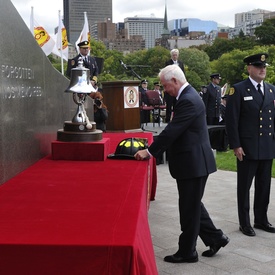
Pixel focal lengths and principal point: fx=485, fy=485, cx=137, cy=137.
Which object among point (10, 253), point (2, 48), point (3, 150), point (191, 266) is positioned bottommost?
point (191, 266)

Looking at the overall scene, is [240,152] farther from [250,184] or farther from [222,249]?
[222,249]

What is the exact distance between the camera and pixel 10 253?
92.4 inches

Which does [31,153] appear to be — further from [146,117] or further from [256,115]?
[146,117]

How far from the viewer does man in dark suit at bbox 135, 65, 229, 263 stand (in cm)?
414

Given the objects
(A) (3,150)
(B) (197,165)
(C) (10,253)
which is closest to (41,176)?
(A) (3,150)

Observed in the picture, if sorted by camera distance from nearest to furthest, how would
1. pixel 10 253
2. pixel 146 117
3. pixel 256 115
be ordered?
pixel 10 253
pixel 256 115
pixel 146 117

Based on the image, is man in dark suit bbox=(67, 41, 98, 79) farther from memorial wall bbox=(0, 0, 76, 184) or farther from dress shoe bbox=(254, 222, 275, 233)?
dress shoe bbox=(254, 222, 275, 233)

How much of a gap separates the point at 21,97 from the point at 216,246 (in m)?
2.31

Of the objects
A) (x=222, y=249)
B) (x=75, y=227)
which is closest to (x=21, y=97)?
(x=75, y=227)

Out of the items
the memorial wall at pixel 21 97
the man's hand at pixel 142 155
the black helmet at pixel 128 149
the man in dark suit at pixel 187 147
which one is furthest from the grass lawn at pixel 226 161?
the man in dark suit at pixel 187 147

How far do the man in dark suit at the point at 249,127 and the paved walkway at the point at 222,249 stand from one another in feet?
1.12

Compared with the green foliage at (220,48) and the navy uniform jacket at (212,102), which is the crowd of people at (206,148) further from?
the green foliage at (220,48)

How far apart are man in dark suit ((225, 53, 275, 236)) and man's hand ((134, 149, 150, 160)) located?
3.94 feet

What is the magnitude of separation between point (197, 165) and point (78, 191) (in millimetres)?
1196
